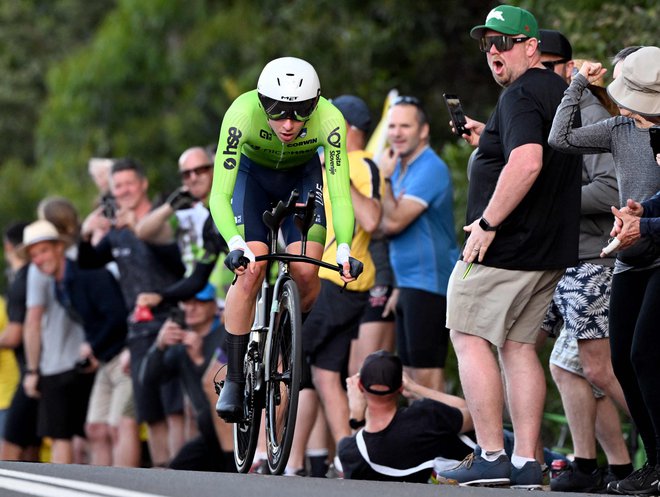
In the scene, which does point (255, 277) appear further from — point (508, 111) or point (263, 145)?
point (508, 111)

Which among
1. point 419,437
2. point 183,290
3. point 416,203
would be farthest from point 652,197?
point 183,290

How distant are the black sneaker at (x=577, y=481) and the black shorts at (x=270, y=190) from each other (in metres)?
1.99

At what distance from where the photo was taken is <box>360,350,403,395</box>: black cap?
30.7 feet

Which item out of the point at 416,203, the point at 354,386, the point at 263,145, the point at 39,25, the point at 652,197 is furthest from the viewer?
the point at 39,25

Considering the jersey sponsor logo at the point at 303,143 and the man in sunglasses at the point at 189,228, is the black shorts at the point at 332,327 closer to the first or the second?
the man in sunglasses at the point at 189,228

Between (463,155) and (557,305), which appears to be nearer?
(557,305)

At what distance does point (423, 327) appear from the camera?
34.5 feet

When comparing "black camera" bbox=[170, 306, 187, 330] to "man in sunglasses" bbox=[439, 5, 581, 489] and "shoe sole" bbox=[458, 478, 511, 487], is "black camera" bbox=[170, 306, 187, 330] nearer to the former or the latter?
"man in sunglasses" bbox=[439, 5, 581, 489]

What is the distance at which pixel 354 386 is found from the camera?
994 centimetres

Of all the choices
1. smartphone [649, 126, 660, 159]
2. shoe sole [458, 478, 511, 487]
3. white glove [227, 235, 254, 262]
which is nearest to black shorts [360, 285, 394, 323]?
white glove [227, 235, 254, 262]

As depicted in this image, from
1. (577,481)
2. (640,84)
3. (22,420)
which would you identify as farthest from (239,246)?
(22,420)

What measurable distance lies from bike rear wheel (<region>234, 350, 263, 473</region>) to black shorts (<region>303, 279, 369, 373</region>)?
1898mm

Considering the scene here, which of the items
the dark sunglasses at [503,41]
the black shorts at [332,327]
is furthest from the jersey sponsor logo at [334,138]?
the black shorts at [332,327]

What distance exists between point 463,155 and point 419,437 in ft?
Result: 19.8
